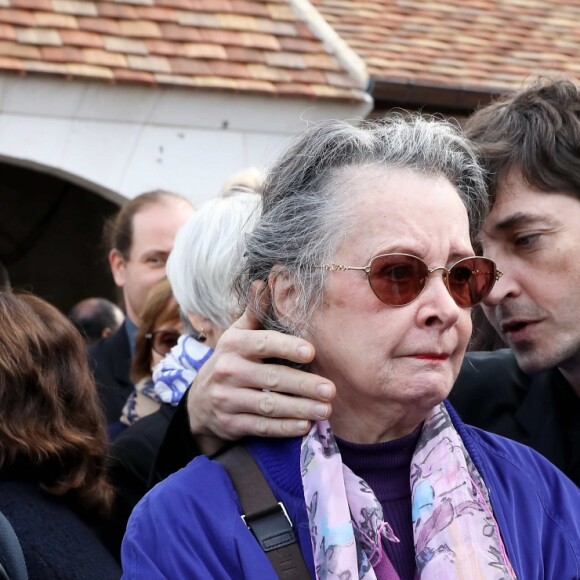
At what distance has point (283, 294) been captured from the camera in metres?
2.64

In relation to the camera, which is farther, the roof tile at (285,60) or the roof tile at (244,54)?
the roof tile at (285,60)

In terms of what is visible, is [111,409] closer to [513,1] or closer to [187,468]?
[187,468]

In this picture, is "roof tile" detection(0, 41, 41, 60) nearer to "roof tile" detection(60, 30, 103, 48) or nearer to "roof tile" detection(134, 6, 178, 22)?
"roof tile" detection(60, 30, 103, 48)

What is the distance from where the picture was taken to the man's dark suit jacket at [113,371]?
5.19 meters

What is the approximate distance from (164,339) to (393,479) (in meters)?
2.09

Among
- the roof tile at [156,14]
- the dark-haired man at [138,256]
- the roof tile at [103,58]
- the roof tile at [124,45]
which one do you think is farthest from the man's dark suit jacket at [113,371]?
the roof tile at [156,14]

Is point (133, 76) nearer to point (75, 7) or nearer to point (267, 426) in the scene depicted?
point (75, 7)

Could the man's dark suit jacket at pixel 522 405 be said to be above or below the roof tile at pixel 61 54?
above

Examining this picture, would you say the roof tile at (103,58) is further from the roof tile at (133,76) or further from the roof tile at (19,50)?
the roof tile at (19,50)

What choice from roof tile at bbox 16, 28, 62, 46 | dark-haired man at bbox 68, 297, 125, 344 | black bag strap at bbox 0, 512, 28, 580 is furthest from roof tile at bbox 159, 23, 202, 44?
black bag strap at bbox 0, 512, 28, 580

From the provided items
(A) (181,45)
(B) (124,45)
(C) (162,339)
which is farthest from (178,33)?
(C) (162,339)

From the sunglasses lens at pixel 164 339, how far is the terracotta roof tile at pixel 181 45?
17.1ft

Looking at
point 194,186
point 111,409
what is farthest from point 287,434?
point 194,186

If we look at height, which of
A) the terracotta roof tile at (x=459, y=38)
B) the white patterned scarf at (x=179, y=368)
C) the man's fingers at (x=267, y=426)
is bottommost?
the terracotta roof tile at (x=459, y=38)
